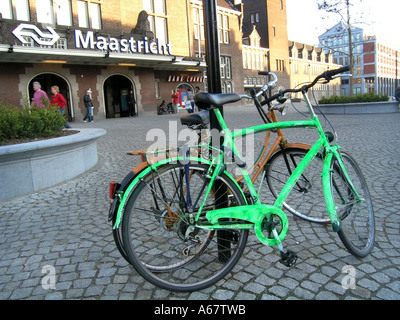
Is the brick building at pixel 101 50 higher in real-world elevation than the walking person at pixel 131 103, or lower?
higher

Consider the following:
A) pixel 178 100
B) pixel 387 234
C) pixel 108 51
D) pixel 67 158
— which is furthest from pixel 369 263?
pixel 178 100

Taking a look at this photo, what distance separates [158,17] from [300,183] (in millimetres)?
28868

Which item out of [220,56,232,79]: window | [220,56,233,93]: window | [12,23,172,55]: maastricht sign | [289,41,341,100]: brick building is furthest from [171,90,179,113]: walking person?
[289,41,341,100]: brick building

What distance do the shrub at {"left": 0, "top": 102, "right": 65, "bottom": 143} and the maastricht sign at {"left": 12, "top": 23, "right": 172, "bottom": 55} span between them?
15.9 metres

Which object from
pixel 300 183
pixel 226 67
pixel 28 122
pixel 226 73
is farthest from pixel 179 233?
pixel 226 67

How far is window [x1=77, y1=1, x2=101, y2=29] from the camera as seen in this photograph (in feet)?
77.9

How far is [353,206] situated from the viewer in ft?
9.55

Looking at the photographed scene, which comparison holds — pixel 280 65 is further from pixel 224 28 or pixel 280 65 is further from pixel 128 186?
pixel 128 186

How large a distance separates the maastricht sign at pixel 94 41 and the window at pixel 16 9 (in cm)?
144

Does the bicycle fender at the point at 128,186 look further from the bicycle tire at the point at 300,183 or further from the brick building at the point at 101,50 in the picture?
the brick building at the point at 101,50

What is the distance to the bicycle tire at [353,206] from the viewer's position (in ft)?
9.08

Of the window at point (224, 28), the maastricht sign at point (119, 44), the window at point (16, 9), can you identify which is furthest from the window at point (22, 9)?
the window at point (224, 28)
